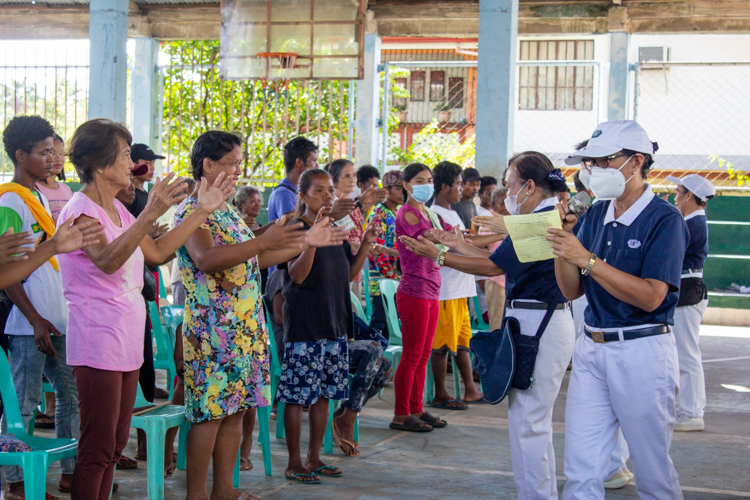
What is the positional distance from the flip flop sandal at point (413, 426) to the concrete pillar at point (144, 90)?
304 inches

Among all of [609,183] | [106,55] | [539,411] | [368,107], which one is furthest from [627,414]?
[106,55]

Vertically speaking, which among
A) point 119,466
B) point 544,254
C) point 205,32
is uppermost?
point 205,32

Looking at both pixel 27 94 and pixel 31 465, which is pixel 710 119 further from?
pixel 31 465

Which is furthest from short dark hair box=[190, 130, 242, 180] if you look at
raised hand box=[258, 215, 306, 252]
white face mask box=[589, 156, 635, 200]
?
white face mask box=[589, 156, 635, 200]

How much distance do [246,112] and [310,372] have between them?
912 centimetres

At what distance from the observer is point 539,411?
350 cm

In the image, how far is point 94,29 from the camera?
413 inches

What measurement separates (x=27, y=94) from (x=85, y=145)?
9.94m

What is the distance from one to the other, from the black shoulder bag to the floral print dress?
1157 millimetres

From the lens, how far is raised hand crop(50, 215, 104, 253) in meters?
2.63

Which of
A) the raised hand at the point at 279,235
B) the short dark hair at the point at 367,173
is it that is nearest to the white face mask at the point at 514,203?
the raised hand at the point at 279,235

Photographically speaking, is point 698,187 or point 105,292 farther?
point 698,187

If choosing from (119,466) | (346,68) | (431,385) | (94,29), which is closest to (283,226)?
(119,466)

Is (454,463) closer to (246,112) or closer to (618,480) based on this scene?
(618,480)
